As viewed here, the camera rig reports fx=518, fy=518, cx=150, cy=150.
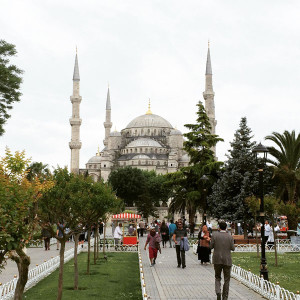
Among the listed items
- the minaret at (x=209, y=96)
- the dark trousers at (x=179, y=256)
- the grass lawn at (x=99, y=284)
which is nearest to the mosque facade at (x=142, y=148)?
the minaret at (x=209, y=96)

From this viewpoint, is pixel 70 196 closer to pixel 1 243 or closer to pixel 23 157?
pixel 23 157

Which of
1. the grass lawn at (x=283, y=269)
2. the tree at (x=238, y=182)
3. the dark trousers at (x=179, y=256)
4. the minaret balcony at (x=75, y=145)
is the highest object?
the minaret balcony at (x=75, y=145)

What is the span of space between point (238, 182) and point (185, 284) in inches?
732

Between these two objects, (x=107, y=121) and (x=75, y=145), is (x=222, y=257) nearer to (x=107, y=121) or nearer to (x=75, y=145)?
(x=75, y=145)

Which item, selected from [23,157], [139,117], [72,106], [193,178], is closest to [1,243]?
[23,157]

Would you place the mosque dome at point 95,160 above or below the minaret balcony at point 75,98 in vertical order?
below

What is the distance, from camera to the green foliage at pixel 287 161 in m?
27.5

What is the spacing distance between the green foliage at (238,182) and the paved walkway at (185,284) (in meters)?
12.9

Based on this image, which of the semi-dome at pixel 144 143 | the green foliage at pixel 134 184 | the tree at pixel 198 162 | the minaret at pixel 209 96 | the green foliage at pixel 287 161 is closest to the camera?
the green foliage at pixel 287 161

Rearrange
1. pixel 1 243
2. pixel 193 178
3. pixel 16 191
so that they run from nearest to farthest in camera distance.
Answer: pixel 1 243 → pixel 16 191 → pixel 193 178

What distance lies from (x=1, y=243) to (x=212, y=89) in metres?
58.8

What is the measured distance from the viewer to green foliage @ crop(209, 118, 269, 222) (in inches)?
1160

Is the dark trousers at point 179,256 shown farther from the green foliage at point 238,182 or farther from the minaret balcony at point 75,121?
the minaret balcony at point 75,121

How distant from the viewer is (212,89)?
209ft
